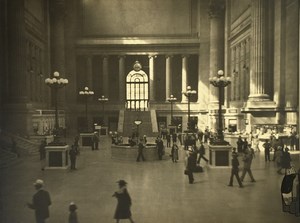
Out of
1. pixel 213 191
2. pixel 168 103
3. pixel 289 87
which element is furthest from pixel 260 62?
pixel 168 103

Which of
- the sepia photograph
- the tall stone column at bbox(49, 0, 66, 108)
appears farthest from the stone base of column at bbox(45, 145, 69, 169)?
the tall stone column at bbox(49, 0, 66, 108)

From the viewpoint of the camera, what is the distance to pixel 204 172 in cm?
1527

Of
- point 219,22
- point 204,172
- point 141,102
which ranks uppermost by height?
point 219,22

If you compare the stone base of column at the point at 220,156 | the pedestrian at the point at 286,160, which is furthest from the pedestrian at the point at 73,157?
the pedestrian at the point at 286,160

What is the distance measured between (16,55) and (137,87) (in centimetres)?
2578

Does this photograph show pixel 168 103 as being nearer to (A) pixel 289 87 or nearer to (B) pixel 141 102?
(B) pixel 141 102

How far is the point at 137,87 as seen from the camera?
47.3 metres

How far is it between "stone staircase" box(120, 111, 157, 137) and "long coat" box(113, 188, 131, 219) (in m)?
23.6

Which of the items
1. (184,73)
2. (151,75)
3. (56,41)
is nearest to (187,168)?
(56,41)

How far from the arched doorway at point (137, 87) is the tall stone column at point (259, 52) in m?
17.1

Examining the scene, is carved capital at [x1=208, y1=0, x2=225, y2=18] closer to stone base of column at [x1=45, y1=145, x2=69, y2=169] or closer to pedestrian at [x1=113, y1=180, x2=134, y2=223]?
stone base of column at [x1=45, y1=145, x2=69, y2=169]

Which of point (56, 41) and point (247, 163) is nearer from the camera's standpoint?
point (247, 163)

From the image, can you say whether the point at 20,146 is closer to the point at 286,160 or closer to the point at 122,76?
the point at 286,160

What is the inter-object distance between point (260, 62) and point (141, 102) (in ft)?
64.9
